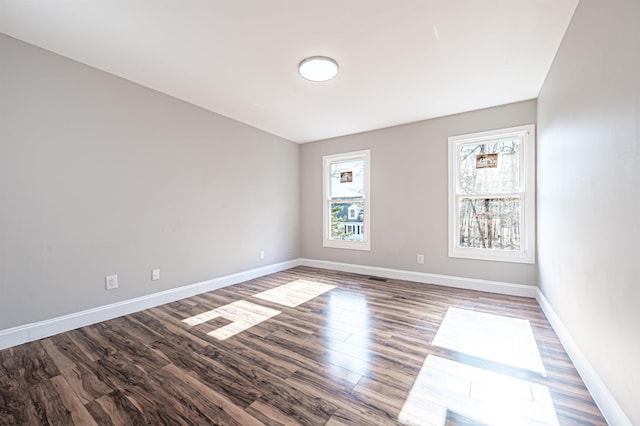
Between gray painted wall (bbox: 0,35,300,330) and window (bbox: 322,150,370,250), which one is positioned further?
window (bbox: 322,150,370,250)

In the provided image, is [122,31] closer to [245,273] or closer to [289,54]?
[289,54]

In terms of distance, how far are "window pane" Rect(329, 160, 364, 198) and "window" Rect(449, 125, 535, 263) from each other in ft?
4.94

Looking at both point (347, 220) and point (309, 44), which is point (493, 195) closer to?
point (347, 220)

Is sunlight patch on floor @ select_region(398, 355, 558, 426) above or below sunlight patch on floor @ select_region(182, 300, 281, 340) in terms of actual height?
above

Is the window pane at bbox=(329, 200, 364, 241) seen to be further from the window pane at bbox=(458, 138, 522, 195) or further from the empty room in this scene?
the window pane at bbox=(458, 138, 522, 195)

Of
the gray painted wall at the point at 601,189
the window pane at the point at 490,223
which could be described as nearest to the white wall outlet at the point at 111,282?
the gray painted wall at the point at 601,189

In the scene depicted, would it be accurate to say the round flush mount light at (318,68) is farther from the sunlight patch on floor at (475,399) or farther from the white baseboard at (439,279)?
the white baseboard at (439,279)

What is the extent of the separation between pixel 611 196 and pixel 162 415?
104 inches

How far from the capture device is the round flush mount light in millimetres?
2487

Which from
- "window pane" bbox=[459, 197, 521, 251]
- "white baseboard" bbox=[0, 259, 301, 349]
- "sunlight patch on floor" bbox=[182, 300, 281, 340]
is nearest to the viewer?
"white baseboard" bbox=[0, 259, 301, 349]

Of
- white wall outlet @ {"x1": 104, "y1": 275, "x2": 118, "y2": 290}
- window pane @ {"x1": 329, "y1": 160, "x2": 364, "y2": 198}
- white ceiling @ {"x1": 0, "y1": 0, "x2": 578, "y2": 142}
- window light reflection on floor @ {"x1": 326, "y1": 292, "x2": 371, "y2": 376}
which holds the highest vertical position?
white ceiling @ {"x1": 0, "y1": 0, "x2": 578, "y2": 142}

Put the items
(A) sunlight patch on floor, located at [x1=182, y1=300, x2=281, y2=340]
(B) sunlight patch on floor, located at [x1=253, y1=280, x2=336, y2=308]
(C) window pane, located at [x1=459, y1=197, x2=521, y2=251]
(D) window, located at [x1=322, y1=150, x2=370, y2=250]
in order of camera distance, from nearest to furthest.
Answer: (A) sunlight patch on floor, located at [x1=182, y1=300, x2=281, y2=340], (B) sunlight patch on floor, located at [x1=253, y1=280, x2=336, y2=308], (C) window pane, located at [x1=459, y1=197, x2=521, y2=251], (D) window, located at [x1=322, y1=150, x2=370, y2=250]

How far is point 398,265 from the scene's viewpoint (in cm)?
431

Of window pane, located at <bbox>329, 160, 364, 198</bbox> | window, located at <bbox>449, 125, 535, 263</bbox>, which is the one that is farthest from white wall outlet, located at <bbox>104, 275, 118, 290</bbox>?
window, located at <bbox>449, 125, 535, 263</bbox>
